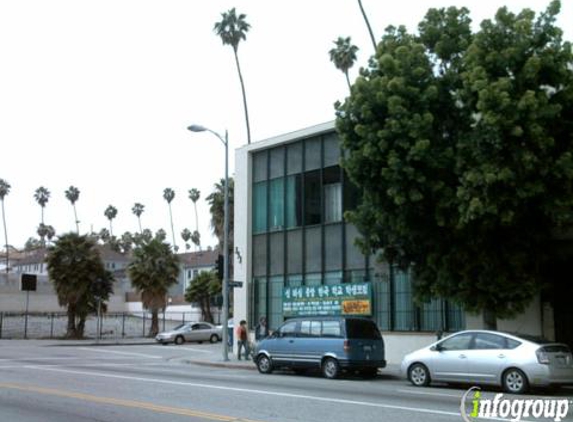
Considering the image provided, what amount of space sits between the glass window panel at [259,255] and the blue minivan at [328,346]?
8.07m

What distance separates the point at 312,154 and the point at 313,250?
148 inches

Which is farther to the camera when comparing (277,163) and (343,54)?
(343,54)

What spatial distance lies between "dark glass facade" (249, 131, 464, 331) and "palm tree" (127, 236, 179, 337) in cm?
2421

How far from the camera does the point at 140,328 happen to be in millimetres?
63000

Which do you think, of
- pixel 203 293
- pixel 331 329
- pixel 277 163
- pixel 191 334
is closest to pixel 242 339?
pixel 277 163

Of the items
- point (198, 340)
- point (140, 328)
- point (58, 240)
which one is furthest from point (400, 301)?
point (140, 328)

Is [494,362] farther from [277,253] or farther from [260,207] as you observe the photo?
[260,207]

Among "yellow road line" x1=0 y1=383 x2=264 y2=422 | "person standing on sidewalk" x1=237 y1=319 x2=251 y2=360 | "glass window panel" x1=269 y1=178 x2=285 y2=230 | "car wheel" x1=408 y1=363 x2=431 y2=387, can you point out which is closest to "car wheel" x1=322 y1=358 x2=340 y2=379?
"car wheel" x1=408 y1=363 x2=431 y2=387

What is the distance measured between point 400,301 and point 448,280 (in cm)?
586

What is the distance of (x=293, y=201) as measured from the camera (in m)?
29.5

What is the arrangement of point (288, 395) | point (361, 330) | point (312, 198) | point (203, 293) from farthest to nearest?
point (203, 293)
point (312, 198)
point (361, 330)
point (288, 395)

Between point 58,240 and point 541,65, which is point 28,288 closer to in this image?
point 58,240

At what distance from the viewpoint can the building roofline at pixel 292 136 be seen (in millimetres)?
27962

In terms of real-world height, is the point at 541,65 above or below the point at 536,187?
above
